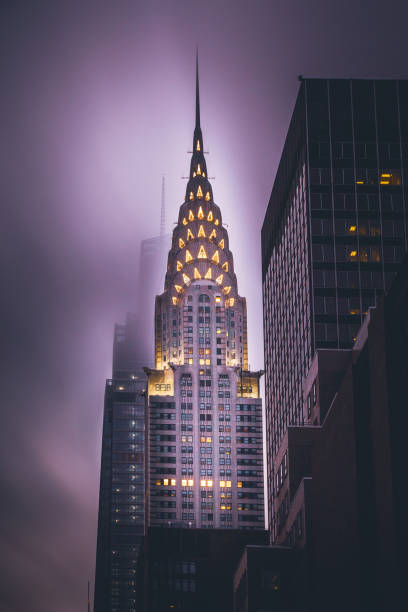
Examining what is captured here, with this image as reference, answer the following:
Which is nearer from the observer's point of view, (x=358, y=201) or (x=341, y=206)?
(x=341, y=206)

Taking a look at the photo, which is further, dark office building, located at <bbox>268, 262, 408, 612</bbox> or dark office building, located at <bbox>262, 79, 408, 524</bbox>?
dark office building, located at <bbox>262, 79, 408, 524</bbox>

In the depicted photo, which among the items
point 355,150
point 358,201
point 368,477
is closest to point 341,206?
point 358,201

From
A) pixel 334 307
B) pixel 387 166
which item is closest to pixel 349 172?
pixel 387 166

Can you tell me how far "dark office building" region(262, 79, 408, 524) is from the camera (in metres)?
172

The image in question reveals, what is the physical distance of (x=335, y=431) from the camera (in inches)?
3652

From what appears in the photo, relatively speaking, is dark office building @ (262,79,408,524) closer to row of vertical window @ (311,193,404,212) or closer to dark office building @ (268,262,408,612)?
row of vertical window @ (311,193,404,212)

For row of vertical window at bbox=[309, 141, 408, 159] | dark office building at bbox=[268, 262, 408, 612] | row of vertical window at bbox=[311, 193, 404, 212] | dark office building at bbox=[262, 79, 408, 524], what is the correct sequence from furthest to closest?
row of vertical window at bbox=[309, 141, 408, 159]
row of vertical window at bbox=[311, 193, 404, 212]
dark office building at bbox=[262, 79, 408, 524]
dark office building at bbox=[268, 262, 408, 612]

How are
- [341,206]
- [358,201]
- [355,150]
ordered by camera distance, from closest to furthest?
[341,206], [358,201], [355,150]

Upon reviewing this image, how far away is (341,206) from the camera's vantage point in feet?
583

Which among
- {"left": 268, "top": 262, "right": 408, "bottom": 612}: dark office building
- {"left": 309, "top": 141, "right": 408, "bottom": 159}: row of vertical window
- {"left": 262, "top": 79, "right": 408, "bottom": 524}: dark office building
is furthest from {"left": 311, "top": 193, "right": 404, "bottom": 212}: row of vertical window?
{"left": 268, "top": 262, "right": 408, "bottom": 612}: dark office building

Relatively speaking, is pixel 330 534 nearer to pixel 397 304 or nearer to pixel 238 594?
pixel 397 304

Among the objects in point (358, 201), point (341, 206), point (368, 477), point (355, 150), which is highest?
point (355, 150)

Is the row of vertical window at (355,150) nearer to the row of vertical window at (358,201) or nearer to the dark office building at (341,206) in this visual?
the dark office building at (341,206)

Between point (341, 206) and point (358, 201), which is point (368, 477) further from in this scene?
point (358, 201)
